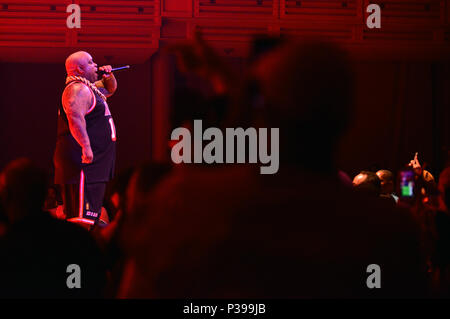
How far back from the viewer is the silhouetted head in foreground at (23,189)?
6.48 feet

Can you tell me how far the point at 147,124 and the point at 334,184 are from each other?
6.63 metres

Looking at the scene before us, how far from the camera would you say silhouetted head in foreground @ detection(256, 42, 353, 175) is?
891 millimetres

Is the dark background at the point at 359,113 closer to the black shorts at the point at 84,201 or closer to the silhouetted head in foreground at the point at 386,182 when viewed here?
the silhouetted head in foreground at the point at 386,182

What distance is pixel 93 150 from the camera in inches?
166

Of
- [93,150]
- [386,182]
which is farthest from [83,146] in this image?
[386,182]

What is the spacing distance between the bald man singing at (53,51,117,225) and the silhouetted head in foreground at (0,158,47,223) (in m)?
1.99

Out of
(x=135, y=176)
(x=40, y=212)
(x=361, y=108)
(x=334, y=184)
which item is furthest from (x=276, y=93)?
(x=361, y=108)

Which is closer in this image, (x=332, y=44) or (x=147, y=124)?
(x=332, y=44)

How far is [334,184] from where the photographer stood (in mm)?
913

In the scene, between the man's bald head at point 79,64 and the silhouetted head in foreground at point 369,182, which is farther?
the man's bald head at point 79,64

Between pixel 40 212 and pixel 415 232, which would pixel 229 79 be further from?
pixel 40 212

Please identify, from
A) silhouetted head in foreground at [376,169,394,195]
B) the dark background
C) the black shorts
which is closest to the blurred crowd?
the black shorts

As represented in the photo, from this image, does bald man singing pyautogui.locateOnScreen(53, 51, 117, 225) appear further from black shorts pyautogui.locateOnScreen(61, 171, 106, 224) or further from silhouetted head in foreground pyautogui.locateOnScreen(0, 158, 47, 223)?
silhouetted head in foreground pyautogui.locateOnScreen(0, 158, 47, 223)

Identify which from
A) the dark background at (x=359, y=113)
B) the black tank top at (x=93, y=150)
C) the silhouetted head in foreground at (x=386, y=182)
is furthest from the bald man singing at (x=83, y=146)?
the dark background at (x=359, y=113)
